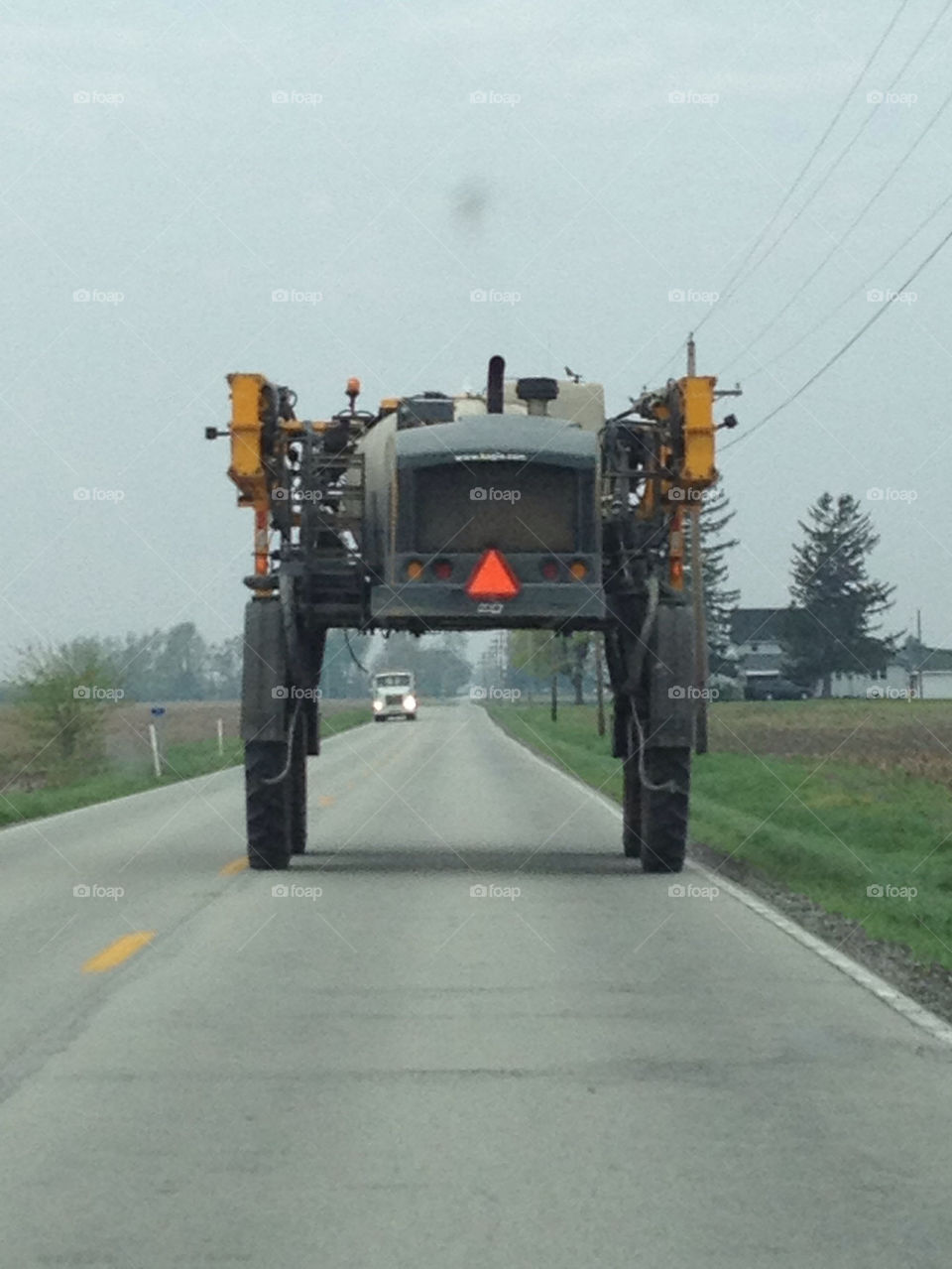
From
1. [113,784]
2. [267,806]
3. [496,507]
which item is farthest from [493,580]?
[113,784]

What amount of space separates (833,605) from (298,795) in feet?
393

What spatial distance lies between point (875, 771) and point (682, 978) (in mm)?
27373

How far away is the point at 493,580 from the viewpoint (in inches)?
709

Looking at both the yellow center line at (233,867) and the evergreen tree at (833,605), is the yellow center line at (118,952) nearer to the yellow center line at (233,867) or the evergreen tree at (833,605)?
the yellow center line at (233,867)

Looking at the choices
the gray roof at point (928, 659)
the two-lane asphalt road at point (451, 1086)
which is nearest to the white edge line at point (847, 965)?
the two-lane asphalt road at point (451, 1086)

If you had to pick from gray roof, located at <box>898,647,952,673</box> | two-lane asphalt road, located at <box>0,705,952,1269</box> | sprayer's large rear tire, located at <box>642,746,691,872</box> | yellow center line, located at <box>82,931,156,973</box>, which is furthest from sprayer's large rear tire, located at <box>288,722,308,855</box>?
gray roof, located at <box>898,647,952,673</box>

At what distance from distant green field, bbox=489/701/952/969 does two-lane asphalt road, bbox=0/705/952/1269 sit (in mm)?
1643

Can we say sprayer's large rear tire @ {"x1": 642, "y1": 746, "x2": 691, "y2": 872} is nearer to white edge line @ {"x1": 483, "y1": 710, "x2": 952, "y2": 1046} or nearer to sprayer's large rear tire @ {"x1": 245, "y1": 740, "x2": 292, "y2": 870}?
white edge line @ {"x1": 483, "y1": 710, "x2": 952, "y2": 1046}

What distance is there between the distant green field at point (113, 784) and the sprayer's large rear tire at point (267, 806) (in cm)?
1001

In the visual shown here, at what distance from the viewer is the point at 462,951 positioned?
525 inches

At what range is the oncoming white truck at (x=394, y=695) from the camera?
325 feet

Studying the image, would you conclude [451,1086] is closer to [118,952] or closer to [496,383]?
[118,952]

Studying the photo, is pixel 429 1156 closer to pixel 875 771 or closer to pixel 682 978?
pixel 682 978

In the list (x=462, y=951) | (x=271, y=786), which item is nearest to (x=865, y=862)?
(x=271, y=786)
